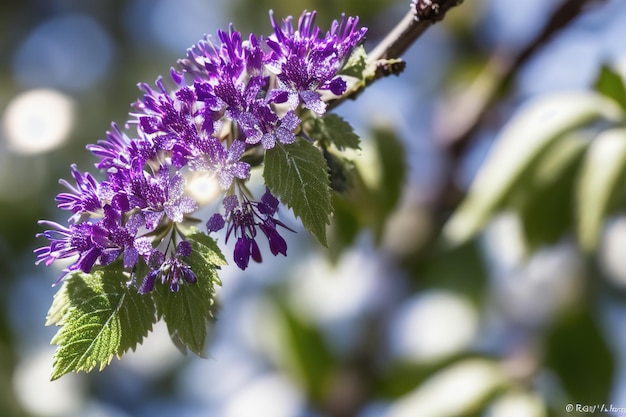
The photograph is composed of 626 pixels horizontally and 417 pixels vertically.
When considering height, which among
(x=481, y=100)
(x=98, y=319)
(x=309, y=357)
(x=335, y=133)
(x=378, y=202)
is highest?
(x=481, y=100)

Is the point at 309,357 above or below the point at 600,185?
above

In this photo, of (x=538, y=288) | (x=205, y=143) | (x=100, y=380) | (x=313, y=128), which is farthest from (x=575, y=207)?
(x=100, y=380)

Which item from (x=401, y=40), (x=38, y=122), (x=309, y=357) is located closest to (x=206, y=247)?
(x=401, y=40)

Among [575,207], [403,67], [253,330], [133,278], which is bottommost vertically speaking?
[133,278]

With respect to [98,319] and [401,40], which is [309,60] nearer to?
[401,40]

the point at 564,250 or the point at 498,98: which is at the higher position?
the point at 498,98

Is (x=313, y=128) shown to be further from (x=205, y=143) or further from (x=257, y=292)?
(x=257, y=292)

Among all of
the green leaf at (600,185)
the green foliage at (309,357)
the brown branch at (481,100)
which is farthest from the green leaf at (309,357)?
the green leaf at (600,185)
